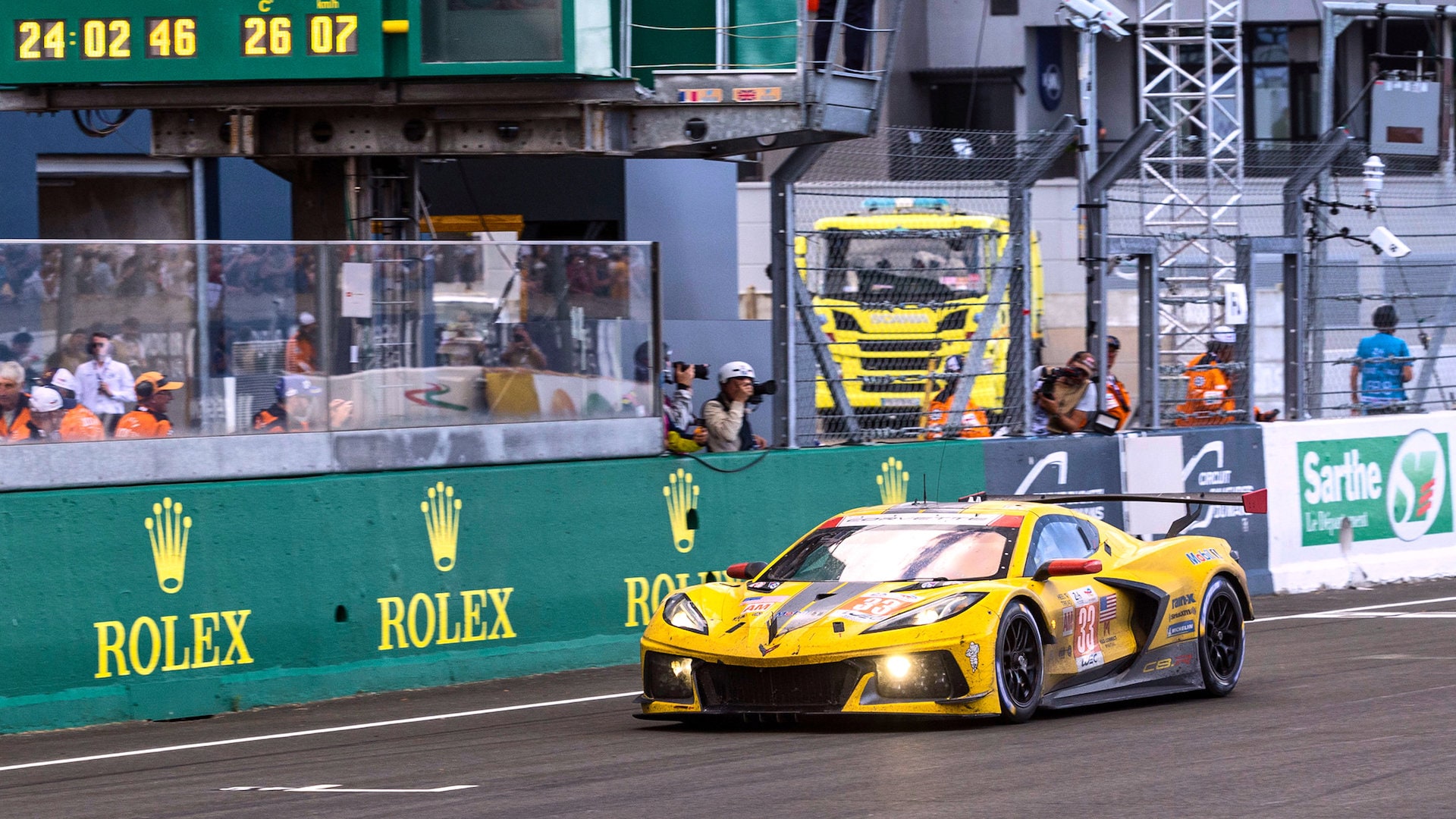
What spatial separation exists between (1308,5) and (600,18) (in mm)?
30649

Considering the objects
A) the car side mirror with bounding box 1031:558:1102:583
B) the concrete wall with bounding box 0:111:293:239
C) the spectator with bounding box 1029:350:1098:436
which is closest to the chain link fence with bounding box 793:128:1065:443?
the spectator with bounding box 1029:350:1098:436

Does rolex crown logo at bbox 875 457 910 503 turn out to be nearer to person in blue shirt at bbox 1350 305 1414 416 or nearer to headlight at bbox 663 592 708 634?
headlight at bbox 663 592 708 634

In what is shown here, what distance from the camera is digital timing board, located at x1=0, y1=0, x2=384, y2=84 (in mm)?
13906

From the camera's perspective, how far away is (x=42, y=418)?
10.3 metres

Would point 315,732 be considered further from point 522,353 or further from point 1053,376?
point 1053,376

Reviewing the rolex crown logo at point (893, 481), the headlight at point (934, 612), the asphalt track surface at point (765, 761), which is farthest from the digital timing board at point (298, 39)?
the headlight at point (934, 612)

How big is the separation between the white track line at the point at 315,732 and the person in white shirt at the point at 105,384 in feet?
6.64

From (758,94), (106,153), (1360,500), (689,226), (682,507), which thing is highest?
(106,153)

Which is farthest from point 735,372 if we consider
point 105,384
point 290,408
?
point 105,384

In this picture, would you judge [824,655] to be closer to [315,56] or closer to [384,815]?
[384,815]

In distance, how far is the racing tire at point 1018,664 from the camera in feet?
29.1

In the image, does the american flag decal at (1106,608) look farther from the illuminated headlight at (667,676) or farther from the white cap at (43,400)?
the white cap at (43,400)

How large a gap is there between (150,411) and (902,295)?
550 centimetres

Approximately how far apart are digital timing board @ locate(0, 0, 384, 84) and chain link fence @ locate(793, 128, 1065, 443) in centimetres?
349
